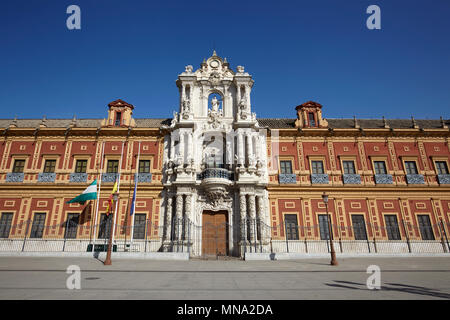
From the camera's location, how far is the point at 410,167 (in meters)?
21.6

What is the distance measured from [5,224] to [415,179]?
107 ft

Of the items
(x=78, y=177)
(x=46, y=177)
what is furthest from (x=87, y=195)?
(x=46, y=177)

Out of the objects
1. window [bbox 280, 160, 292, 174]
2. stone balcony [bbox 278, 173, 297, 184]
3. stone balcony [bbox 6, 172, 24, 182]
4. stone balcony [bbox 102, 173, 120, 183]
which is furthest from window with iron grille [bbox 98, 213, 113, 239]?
window [bbox 280, 160, 292, 174]

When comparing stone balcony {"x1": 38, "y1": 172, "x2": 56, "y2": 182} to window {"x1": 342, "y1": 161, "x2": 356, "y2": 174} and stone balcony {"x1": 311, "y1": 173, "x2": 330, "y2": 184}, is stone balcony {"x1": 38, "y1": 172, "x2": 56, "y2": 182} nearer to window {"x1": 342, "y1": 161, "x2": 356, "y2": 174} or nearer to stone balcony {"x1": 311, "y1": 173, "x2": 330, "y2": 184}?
stone balcony {"x1": 311, "y1": 173, "x2": 330, "y2": 184}

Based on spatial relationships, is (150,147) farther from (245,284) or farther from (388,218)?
(388,218)

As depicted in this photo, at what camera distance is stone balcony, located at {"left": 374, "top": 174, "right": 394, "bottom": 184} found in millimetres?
20891

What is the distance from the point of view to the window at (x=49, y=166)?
20906 millimetres

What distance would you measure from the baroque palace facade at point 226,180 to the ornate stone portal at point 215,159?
89 millimetres

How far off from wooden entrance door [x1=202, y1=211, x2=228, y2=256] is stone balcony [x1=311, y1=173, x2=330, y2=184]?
7.78 m
